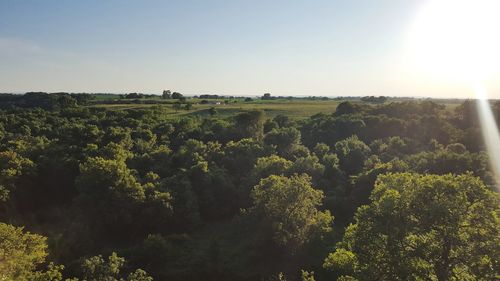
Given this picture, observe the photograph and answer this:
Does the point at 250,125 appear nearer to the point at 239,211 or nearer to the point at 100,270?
the point at 239,211

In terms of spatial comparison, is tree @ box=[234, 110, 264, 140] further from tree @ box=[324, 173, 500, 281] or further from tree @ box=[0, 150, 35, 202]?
tree @ box=[324, 173, 500, 281]

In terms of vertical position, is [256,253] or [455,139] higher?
[455,139]

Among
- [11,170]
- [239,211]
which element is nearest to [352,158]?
[239,211]

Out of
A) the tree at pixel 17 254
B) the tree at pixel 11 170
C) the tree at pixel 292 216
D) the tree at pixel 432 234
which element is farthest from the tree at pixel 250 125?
the tree at pixel 432 234

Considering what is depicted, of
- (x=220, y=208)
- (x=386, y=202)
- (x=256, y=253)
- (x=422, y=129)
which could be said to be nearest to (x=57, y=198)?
(x=220, y=208)

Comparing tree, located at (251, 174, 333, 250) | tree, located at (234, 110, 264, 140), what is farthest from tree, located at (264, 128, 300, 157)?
tree, located at (251, 174, 333, 250)

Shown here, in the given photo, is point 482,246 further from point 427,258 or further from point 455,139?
point 455,139

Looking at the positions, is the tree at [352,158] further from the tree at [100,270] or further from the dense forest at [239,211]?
the tree at [100,270]
